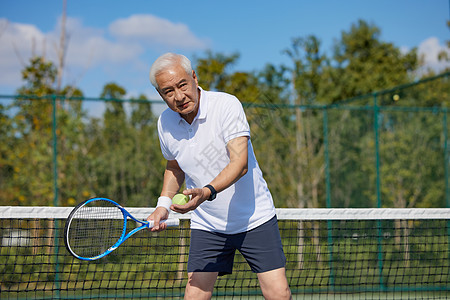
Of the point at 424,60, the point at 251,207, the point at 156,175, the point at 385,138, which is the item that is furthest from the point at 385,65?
the point at 251,207

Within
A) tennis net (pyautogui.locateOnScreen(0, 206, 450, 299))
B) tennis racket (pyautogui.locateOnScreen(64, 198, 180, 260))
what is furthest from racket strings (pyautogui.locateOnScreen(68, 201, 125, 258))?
tennis net (pyautogui.locateOnScreen(0, 206, 450, 299))

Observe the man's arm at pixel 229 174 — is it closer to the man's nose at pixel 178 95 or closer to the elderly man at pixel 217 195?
the elderly man at pixel 217 195

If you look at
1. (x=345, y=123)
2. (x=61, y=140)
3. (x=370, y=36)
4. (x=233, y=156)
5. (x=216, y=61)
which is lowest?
(x=233, y=156)

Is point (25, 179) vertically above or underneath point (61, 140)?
underneath

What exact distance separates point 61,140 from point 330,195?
3.42 metres

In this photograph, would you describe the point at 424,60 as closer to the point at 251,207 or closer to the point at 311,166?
the point at 311,166

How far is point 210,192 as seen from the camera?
2.26m

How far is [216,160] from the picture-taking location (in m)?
2.62

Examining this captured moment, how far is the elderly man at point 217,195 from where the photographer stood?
250 centimetres

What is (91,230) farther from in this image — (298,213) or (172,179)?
(298,213)

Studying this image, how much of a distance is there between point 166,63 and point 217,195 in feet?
2.31

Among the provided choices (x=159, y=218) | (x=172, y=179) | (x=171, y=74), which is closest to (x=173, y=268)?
(x=172, y=179)

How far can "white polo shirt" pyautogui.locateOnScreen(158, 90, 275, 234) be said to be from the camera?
2572 mm

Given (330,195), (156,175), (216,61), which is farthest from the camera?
(216,61)
